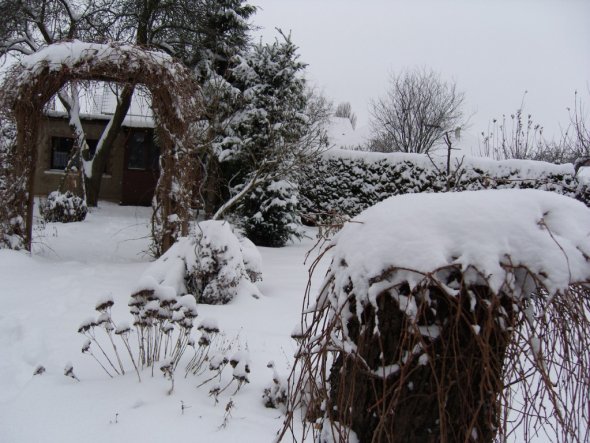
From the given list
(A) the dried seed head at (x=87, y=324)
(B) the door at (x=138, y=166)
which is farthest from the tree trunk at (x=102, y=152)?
(A) the dried seed head at (x=87, y=324)

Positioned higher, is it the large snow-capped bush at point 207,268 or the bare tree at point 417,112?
the bare tree at point 417,112

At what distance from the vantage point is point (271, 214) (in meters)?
10.4

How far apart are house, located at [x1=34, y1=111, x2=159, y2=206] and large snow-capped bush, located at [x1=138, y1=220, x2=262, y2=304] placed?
38.0 feet

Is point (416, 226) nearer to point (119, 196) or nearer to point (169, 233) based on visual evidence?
point (169, 233)

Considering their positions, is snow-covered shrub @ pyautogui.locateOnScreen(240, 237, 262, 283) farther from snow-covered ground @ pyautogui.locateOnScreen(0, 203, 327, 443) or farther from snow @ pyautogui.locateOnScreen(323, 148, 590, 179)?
snow @ pyautogui.locateOnScreen(323, 148, 590, 179)

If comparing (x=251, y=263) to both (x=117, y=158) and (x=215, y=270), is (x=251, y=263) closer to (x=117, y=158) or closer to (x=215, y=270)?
(x=215, y=270)

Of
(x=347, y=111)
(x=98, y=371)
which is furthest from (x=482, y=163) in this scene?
(x=347, y=111)

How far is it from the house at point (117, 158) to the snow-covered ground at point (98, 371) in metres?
10.4

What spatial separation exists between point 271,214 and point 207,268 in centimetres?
529

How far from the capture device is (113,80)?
692 centimetres

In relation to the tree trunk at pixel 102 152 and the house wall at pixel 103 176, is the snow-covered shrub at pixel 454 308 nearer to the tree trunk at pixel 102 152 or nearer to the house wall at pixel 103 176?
the tree trunk at pixel 102 152

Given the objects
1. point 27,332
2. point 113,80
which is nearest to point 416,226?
point 27,332

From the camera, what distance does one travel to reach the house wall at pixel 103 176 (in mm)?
16562

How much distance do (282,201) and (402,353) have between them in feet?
A: 29.5
